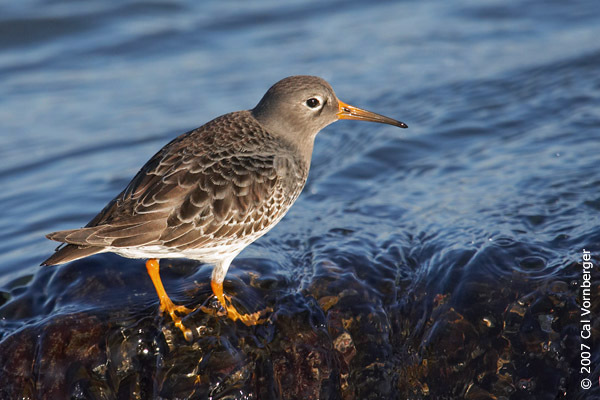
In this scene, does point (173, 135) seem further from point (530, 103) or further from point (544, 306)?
point (544, 306)

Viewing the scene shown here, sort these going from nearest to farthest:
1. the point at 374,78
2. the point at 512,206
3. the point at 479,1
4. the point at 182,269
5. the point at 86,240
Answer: the point at 86,240, the point at 182,269, the point at 512,206, the point at 374,78, the point at 479,1

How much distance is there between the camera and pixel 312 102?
699 cm

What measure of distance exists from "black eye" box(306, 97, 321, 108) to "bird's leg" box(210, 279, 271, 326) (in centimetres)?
189

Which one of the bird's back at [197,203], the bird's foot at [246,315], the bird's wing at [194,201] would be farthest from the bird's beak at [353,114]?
the bird's foot at [246,315]

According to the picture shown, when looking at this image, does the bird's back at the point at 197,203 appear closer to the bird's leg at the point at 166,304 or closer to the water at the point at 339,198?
the bird's leg at the point at 166,304

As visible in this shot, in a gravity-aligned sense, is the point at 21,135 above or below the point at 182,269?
above

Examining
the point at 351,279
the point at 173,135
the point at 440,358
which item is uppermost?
the point at 173,135

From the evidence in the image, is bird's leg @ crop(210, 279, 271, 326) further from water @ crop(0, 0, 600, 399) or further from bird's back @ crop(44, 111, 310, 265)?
bird's back @ crop(44, 111, 310, 265)

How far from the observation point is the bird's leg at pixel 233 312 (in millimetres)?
6102

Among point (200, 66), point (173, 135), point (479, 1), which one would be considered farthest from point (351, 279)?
point (479, 1)

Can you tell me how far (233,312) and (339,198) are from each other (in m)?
2.89

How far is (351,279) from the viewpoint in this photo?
6516 millimetres

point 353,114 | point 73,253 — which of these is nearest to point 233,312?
point 73,253

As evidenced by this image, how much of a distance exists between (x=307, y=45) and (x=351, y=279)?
725 cm
